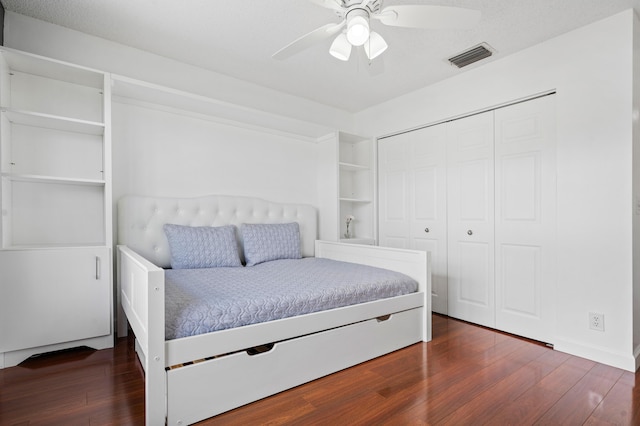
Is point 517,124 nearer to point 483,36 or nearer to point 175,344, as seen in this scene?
point 483,36

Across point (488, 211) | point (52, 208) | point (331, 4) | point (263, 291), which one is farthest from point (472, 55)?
point (52, 208)

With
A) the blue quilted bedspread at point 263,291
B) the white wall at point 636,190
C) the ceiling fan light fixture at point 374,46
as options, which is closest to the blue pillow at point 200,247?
the blue quilted bedspread at point 263,291

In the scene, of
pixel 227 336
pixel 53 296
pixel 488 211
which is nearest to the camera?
pixel 227 336

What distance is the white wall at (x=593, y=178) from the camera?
6.37 ft

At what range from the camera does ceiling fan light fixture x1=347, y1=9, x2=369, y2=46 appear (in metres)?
1.49

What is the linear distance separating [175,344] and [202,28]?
6.72 ft

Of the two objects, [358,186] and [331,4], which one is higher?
[331,4]

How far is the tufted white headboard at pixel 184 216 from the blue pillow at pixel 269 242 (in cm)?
19

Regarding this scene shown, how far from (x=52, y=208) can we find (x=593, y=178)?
3.65 m

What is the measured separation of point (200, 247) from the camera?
8.25ft

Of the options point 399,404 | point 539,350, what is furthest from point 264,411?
point 539,350

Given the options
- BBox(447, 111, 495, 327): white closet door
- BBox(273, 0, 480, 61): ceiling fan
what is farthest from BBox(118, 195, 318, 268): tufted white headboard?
BBox(273, 0, 480, 61): ceiling fan

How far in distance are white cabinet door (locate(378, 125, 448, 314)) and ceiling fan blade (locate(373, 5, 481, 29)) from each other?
163 cm

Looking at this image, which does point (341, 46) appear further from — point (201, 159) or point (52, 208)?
point (52, 208)
